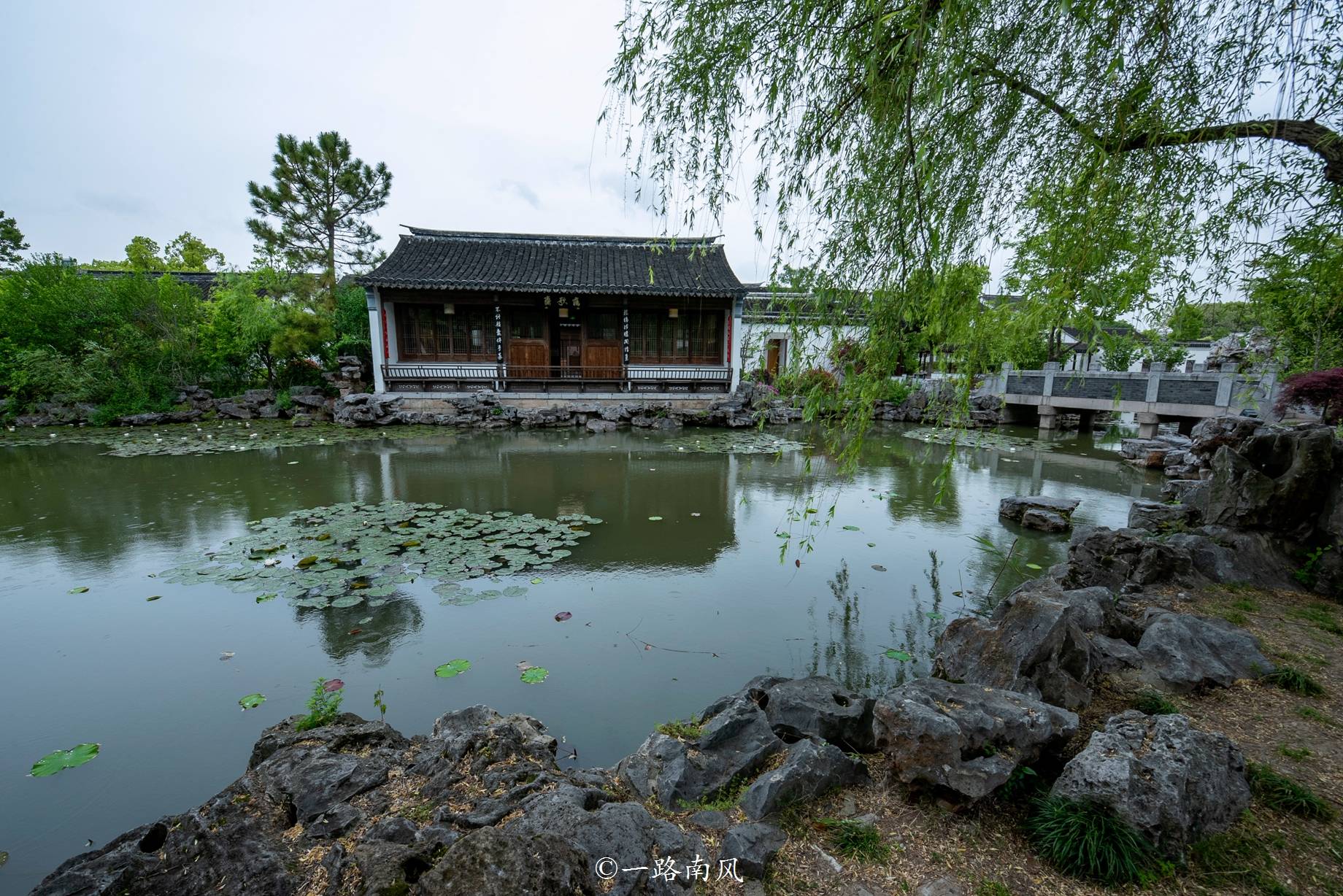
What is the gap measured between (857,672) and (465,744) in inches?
81.7

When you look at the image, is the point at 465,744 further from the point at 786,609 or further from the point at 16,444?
the point at 16,444

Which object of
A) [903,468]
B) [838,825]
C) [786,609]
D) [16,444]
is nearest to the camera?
[838,825]

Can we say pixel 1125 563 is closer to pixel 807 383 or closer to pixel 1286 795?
pixel 1286 795

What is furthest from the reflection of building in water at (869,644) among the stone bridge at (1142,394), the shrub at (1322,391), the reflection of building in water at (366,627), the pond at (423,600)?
the shrub at (1322,391)

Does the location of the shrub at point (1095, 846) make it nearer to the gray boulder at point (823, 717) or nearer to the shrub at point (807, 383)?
the gray boulder at point (823, 717)

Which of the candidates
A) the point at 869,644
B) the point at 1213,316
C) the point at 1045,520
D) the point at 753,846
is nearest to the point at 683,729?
the point at 753,846

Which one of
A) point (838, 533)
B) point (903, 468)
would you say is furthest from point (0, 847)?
point (903, 468)

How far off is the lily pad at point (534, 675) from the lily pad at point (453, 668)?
1.11 feet

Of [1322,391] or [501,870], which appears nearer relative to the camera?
[501,870]

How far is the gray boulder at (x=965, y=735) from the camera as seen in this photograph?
1.78m

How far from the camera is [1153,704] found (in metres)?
2.35

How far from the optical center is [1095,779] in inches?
66.2

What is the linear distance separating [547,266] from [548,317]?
4.50ft

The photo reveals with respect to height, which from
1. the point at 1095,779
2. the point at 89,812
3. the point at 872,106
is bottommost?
the point at 89,812
